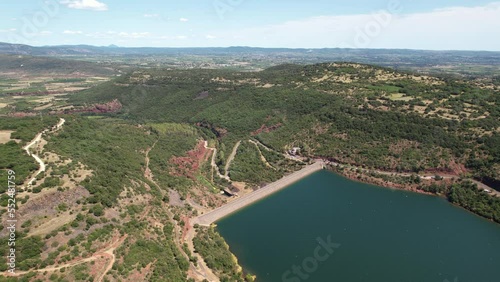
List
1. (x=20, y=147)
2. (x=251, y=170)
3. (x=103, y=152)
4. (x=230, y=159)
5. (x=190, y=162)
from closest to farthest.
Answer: (x=20, y=147) < (x=103, y=152) < (x=251, y=170) < (x=190, y=162) < (x=230, y=159)

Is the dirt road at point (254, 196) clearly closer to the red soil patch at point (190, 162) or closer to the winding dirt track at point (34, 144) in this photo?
the red soil patch at point (190, 162)

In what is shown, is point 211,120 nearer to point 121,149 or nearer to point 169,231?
point 121,149

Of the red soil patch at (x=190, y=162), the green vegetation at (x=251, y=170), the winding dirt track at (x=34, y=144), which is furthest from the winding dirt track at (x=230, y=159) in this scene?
the winding dirt track at (x=34, y=144)

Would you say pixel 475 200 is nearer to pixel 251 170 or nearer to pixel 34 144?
pixel 251 170

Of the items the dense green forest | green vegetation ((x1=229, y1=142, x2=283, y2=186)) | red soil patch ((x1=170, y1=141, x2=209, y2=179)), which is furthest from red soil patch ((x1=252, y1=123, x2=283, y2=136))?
red soil patch ((x1=170, y1=141, x2=209, y2=179))

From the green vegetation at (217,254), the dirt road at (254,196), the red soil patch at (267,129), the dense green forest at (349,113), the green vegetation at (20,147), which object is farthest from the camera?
the red soil patch at (267,129)

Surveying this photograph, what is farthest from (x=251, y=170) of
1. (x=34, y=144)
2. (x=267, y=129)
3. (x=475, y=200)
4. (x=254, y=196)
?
(x=475, y=200)
